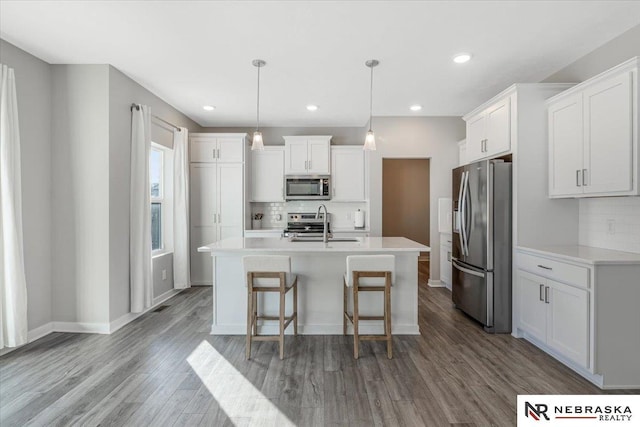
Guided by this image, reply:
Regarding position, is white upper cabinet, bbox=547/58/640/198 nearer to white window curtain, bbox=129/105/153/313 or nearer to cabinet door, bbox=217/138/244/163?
cabinet door, bbox=217/138/244/163

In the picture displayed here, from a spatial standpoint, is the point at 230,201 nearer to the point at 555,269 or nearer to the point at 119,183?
the point at 119,183

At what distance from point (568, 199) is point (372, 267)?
7.01 feet

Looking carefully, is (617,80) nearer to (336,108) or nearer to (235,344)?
(336,108)

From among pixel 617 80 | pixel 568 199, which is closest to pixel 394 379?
pixel 568 199

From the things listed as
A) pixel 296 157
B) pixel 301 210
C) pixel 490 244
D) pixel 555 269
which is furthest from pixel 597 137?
pixel 301 210

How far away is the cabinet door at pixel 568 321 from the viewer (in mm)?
2367

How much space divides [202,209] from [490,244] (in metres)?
4.14

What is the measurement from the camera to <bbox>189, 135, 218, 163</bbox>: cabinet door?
17.1ft

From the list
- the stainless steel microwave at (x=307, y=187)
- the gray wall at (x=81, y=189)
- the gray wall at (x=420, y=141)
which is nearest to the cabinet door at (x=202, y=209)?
the stainless steel microwave at (x=307, y=187)

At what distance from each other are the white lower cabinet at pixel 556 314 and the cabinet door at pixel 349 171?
2.87 meters

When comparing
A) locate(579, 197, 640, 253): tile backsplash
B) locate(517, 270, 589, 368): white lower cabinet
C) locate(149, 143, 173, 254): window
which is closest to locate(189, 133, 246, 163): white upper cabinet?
locate(149, 143, 173, 254): window

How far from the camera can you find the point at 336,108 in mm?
4762

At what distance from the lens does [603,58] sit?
2891 mm

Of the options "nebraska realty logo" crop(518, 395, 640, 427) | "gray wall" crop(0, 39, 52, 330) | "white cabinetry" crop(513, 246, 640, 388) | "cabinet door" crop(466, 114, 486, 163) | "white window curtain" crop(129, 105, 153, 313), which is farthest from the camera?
"cabinet door" crop(466, 114, 486, 163)
